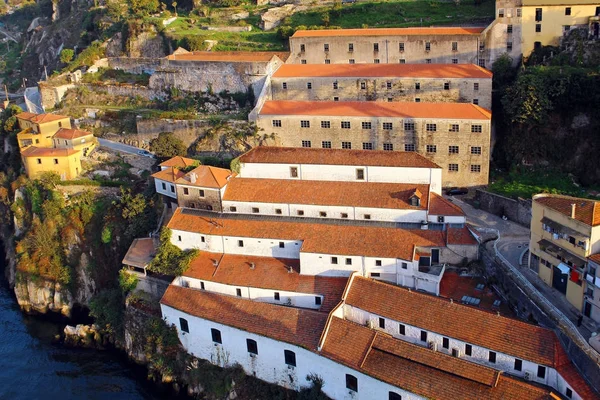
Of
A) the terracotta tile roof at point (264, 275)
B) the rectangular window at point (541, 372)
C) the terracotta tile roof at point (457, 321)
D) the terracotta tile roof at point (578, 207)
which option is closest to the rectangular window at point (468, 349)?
the terracotta tile roof at point (457, 321)

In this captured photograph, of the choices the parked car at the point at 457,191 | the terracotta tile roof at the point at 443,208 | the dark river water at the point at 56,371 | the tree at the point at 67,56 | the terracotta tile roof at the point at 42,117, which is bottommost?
the dark river water at the point at 56,371

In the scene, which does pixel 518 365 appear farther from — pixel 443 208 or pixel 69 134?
pixel 69 134

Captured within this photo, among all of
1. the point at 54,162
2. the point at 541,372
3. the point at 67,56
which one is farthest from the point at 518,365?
the point at 67,56

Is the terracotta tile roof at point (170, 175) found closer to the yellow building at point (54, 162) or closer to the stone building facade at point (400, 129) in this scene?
the stone building facade at point (400, 129)

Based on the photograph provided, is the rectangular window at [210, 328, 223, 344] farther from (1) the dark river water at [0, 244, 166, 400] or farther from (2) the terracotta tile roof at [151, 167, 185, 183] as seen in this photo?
(2) the terracotta tile roof at [151, 167, 185, 183]

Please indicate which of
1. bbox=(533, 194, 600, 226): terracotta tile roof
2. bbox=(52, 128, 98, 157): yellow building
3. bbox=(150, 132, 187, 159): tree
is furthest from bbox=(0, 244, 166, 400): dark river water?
bbox=(533, 194, 600, 226): terracotta tile roof
